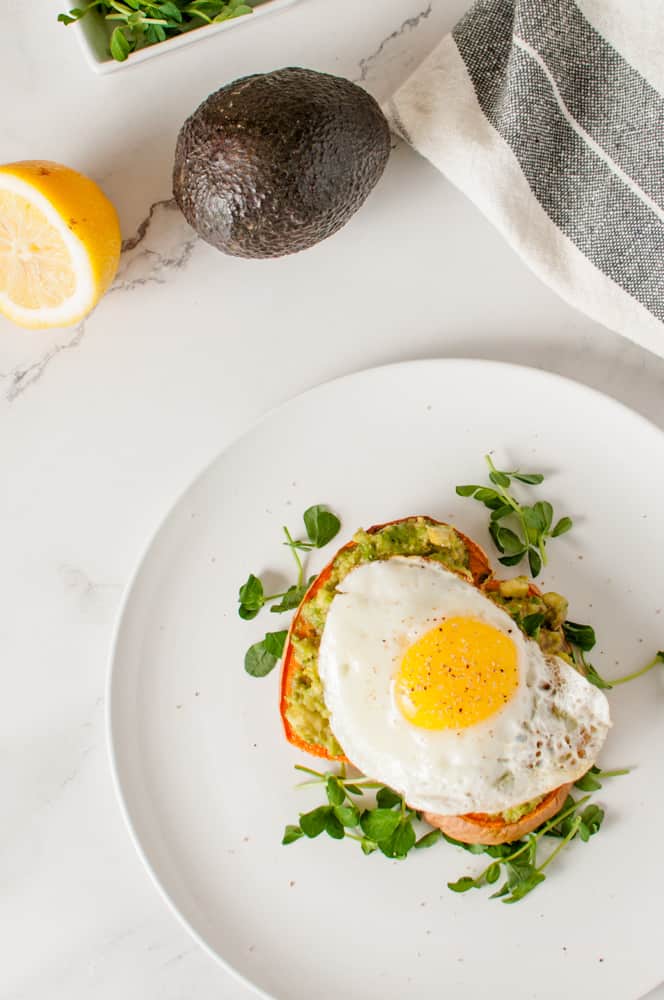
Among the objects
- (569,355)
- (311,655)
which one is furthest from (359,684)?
(569,355)

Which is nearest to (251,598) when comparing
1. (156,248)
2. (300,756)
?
(300,756)

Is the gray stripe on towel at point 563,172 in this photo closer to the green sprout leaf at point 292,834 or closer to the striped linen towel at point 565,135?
the striped linen towel at point 565,135

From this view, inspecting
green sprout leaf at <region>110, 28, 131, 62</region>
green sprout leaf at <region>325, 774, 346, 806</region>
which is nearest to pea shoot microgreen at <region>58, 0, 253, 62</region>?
green sprout leaf at <region>110, 28, 131, 62</region>

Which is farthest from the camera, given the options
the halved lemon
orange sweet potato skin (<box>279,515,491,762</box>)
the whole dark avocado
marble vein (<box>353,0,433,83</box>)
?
marble vein (<box>353,0,433,83</box>)

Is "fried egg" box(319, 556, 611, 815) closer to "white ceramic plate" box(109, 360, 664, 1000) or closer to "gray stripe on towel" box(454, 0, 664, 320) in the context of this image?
"white ceramic plate" box(109, 360, 664, 1000)

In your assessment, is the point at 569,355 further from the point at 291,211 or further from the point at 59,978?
the point at 59,978

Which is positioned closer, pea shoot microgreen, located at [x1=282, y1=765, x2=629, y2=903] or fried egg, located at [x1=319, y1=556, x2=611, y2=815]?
fried egg, located at [x1=319, y1=556, x2=611, y2=815]

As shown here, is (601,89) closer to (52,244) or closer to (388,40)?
(388,40)
